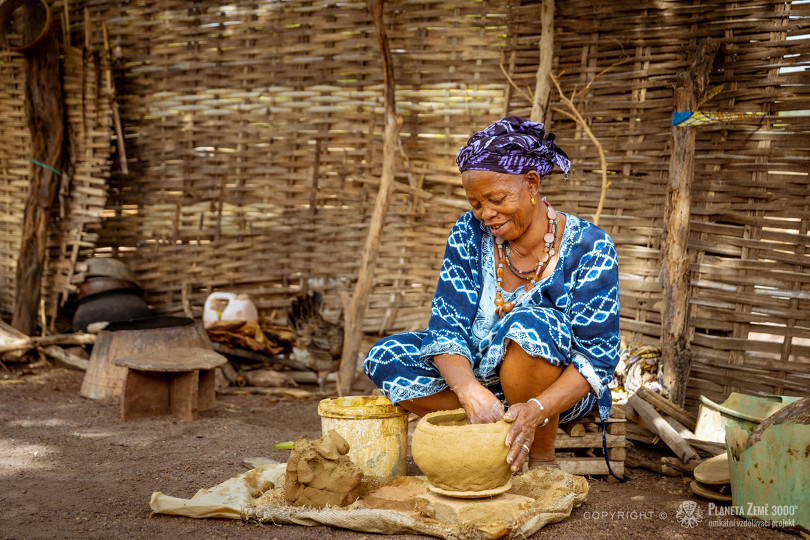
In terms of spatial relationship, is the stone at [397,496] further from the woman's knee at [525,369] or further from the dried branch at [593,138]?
the dried branch at [593,138]

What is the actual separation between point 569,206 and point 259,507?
3343 mm

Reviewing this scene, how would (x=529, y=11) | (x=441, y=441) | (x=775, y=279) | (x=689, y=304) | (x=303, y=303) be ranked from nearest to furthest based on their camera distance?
(x=441, y=441) < (x=775, y=279) < (x=689, y=304) < (x=529, y=11) < (x=303, y=303)

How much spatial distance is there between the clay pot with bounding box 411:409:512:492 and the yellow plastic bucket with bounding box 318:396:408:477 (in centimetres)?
45

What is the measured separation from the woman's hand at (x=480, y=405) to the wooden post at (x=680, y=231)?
2236mm

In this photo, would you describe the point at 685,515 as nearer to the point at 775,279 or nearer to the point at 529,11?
the point at 775,279

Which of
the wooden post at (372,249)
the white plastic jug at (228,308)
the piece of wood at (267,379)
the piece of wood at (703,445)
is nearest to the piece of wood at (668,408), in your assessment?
the piece of wood at (703,445)

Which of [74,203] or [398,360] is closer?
[398,360]

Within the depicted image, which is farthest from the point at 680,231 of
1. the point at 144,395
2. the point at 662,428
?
the point at 144,395

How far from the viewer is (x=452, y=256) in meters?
2.98

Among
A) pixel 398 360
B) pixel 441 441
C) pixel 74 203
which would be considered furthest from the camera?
pixel 74 203

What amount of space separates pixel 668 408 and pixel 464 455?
6.86 feet

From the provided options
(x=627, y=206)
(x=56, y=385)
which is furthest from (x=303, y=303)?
(x=627, y=206)

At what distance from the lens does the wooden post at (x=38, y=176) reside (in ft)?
19.8

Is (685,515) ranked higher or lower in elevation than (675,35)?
lower
